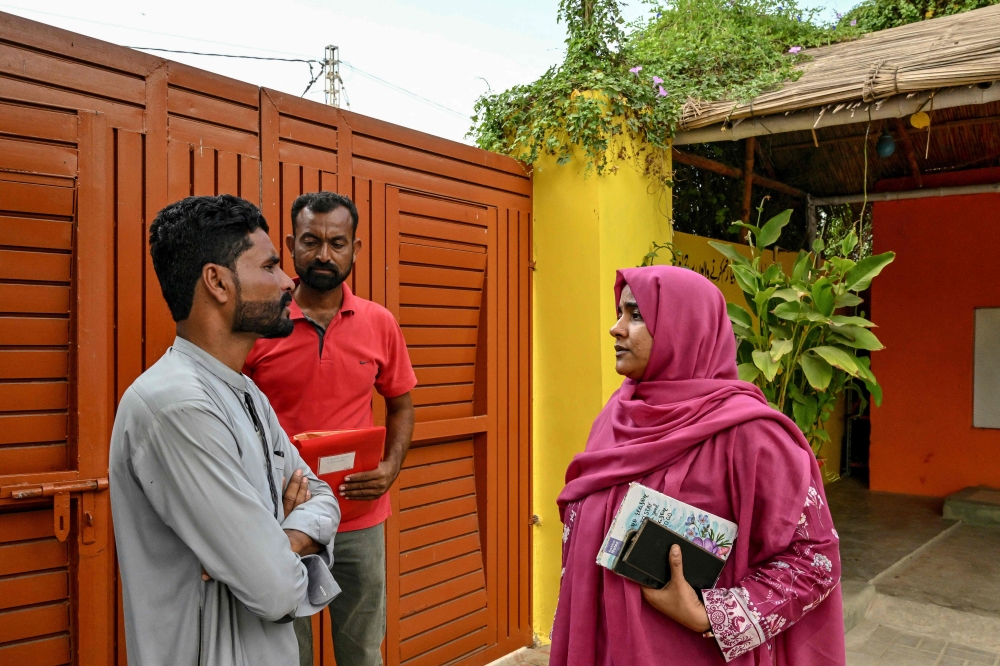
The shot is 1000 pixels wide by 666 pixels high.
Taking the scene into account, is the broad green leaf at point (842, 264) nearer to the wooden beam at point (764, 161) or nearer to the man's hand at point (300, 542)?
the wooden beam at point (764, 161)

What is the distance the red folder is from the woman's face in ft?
2.77

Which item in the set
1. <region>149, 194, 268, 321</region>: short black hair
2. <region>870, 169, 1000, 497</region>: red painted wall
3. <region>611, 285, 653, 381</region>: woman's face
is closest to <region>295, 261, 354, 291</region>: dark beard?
<region>149, 194, 268, 321</region>: short black hair

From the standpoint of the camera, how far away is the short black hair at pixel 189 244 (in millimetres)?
1602

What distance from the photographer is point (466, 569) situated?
393 centimetres

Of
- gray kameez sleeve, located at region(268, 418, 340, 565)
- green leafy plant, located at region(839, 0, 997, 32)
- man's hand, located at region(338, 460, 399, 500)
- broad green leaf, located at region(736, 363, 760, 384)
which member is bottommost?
man's hand, located at region(338, 460, 399, 500)

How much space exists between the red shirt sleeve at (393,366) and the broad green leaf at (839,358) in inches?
105

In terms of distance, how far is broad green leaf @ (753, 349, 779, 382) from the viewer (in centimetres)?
432

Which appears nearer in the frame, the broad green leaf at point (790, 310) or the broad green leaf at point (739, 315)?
the broad green leaf at point (790, 310)

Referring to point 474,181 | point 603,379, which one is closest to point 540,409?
point 603,379

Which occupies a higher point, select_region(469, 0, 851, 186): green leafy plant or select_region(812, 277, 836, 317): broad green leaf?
select_region(469, 0, 851, 186): green leafy plant

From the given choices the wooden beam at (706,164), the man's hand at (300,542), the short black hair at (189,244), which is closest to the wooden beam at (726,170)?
the wooden beam at (706,164)

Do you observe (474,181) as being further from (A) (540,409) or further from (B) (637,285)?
(B) (637,285)

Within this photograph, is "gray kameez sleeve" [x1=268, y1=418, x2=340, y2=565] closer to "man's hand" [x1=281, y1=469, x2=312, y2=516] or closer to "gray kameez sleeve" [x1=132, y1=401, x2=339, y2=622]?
"man's hand" [x1=281, y1=469, x2=312, y2=516]

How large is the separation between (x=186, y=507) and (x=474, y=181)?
2.85m
